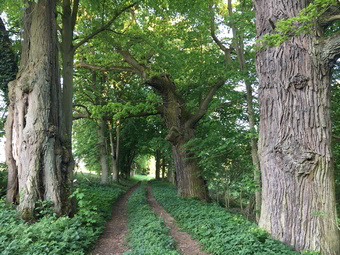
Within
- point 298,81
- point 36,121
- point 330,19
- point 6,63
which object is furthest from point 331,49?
point 6,63

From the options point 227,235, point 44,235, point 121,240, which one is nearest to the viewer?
point 44,235

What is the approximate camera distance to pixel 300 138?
196 inches

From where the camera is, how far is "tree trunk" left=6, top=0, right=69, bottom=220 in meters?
6.78

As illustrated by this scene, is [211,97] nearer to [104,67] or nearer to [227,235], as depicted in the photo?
[104,67]

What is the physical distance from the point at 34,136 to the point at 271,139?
19.9ft

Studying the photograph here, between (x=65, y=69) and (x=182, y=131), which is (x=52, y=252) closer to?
(x=65, y=69)

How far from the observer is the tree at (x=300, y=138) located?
4.83 meters

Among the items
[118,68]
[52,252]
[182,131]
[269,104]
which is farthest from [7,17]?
A: [269,104]

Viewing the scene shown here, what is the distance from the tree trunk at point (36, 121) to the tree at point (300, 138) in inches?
218

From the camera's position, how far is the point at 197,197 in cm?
1188

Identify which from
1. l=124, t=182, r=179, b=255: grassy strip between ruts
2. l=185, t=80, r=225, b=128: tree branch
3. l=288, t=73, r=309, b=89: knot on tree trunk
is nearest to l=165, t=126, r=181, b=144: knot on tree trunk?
l=185, t=80, r=225, b=128: tree branch

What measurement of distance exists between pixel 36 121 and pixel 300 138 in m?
6.59

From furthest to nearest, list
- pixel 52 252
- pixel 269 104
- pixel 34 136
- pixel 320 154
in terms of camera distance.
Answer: pixel 34 136
pixel 269 104
pixel 320 154
pixel 52 252

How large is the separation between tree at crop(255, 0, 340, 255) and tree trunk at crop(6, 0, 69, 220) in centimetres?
554
